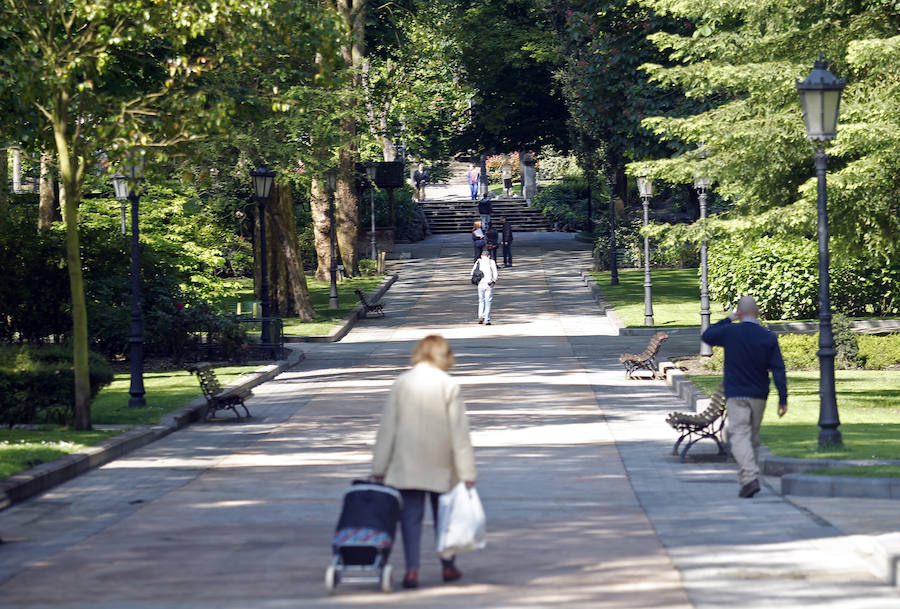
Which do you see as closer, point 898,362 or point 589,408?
point 589,408

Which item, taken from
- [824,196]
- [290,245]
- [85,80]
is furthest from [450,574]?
[290,245]

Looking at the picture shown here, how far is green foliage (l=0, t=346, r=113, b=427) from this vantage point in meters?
17.8

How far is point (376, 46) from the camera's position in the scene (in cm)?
5175

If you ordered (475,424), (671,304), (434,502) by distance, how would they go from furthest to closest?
(671,304)
(475,424)
(434,502)

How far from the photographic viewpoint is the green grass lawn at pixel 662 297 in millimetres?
35000

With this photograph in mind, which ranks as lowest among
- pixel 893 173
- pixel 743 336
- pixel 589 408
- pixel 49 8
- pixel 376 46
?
pixel 589 408

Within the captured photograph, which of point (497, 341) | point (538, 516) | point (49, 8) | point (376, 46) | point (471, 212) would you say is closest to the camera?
point (538, 516)

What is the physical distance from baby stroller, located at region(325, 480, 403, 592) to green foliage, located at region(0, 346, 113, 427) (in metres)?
10.3

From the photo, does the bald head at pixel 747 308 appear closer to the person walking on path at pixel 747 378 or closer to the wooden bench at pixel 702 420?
the person walking on path at pixel 747 378

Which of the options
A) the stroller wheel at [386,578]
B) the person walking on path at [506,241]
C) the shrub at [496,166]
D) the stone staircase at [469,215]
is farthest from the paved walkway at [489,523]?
the shrub at [496,166]

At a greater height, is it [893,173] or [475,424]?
[893,173]

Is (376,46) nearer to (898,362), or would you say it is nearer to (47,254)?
(47,254)

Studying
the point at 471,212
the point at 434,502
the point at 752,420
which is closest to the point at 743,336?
the point at 752,420

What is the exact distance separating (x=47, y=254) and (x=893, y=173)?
16.1 meters
